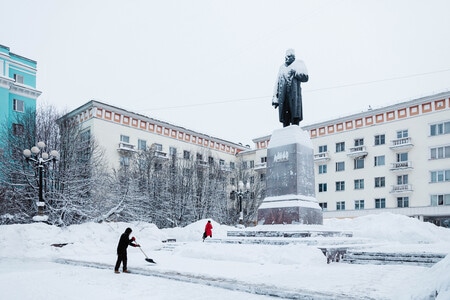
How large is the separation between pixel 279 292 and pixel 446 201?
105 feet

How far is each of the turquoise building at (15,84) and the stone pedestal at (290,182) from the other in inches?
964

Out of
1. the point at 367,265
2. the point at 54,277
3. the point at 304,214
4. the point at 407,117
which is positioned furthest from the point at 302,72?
the point at 407,117

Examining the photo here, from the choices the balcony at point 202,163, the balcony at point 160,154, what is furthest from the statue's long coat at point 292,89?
the balcony at point 202,163

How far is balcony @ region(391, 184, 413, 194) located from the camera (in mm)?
34544

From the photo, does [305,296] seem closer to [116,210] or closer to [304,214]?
[304,214]

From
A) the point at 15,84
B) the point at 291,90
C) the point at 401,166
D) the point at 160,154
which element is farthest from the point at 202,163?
the point at 291,90

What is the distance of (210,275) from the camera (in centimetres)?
852

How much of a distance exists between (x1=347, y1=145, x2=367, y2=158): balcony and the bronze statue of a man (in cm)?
2401

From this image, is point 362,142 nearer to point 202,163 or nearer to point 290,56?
point 202,163

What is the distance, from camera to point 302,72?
15727 mm

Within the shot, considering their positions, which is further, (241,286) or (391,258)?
(391,258)

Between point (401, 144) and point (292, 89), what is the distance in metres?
23.6

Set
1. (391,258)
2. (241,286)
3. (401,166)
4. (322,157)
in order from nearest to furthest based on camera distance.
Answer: (241,286) < (391,258) < (401,166) < (322,157)

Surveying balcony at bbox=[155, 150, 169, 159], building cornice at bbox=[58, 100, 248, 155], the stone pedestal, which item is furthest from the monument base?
balcony at bbox=[155, 150, 169, 159]
